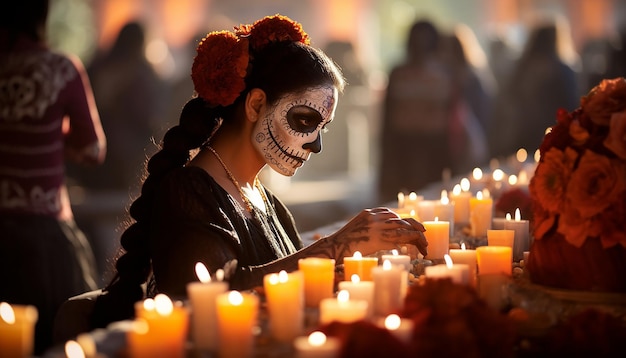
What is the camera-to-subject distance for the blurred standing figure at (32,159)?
5.34 meters

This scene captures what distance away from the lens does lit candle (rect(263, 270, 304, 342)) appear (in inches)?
103

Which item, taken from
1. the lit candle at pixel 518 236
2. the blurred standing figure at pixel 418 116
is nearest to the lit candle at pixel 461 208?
the lit candle at pixel 518 236

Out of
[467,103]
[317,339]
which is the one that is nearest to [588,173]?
[317,339]

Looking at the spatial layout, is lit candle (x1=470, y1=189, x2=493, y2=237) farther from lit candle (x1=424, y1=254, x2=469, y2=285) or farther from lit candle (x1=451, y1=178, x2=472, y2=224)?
lit candle (x1=424, y1=254, x2=469, y2=285)

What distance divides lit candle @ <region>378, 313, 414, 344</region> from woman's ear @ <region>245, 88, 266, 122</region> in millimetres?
1549

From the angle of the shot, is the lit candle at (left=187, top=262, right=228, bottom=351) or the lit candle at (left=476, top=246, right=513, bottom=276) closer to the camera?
the lit candle at (left=187, top=262, right=228, bottom=351)

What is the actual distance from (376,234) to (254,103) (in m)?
0.76

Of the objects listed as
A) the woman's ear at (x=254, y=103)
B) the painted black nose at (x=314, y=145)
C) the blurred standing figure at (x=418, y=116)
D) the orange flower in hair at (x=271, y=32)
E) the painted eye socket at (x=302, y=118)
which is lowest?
the blurred standing figure at (x=418, y=116)

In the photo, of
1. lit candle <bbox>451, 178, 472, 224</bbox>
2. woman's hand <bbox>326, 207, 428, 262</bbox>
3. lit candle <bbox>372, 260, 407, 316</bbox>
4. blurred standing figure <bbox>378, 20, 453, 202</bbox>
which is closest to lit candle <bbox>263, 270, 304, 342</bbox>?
lit candle <bbox>372, 260, 407, 316</bbox>

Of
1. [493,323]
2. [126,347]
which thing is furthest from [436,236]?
[126,347]

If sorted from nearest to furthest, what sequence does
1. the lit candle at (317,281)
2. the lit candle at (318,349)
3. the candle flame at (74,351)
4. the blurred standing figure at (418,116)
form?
the lit candle at (318,349)
the candle flame at (74,351)
the lit candle at (317,281)
the blurred standing figure at (418,116)

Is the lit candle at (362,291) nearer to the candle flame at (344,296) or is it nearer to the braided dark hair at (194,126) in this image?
the candle flame at (344,296)

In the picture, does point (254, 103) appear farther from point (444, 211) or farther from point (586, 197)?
point (586, 197)

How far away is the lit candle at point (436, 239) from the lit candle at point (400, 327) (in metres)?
1.33
